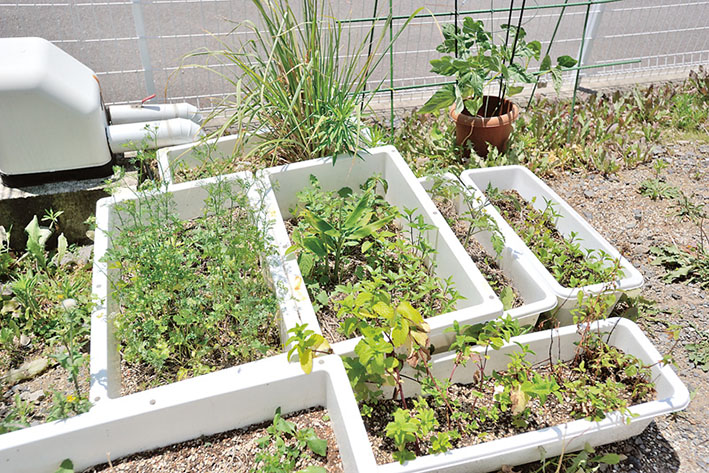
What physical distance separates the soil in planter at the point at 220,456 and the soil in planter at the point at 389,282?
44 centimetres

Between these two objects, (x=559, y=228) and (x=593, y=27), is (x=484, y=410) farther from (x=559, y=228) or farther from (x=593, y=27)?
(x=593, y=27)

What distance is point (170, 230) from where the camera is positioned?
81.4 inches

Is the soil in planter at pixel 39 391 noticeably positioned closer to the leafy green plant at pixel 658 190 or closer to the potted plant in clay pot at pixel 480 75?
the potted plant in clay pot at pixel 480 75

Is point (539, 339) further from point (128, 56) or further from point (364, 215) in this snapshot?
point (128, 56)

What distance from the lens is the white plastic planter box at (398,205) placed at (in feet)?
5.97

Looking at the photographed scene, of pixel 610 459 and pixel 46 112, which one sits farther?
pixel 46 112

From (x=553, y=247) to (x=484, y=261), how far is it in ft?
1.06

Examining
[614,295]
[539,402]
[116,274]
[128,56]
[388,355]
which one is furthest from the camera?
[128,56]

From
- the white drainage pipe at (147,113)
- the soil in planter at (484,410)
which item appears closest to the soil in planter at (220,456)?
the soil in planter at (484,410)

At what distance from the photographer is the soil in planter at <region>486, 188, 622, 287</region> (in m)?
2.24

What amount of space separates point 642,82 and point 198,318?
414 cm

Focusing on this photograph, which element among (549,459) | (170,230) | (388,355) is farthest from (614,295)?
(170,230)

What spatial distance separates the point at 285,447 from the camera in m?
1.60

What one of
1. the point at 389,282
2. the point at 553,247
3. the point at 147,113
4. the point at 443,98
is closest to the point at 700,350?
the point at 553,247
